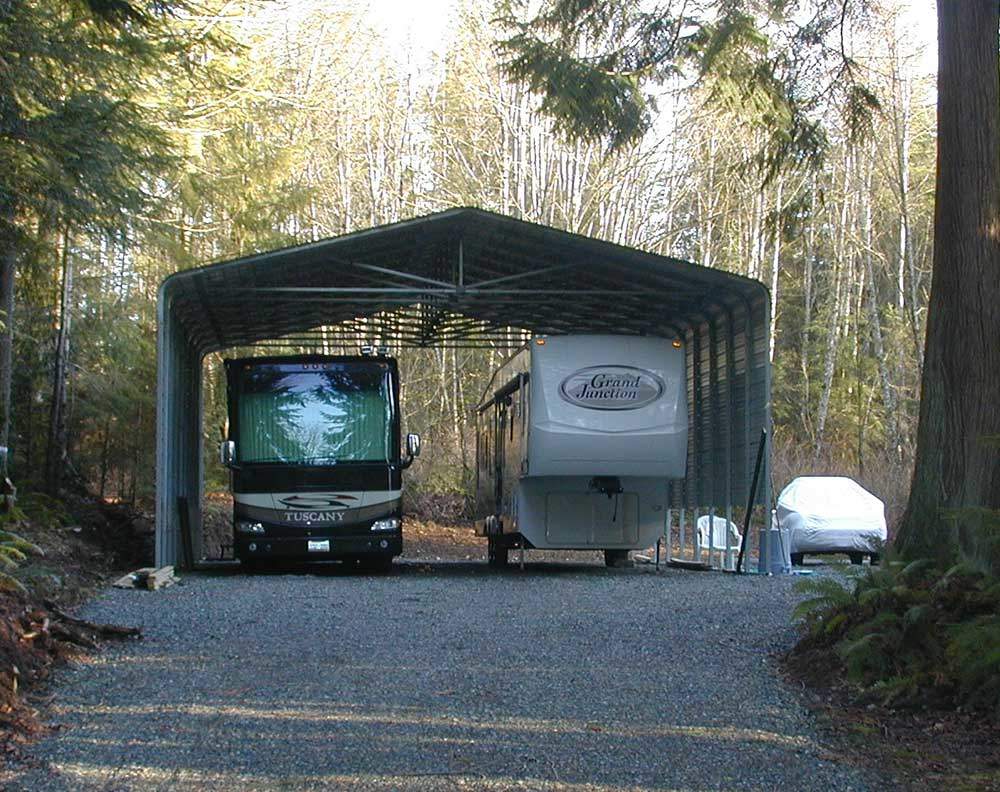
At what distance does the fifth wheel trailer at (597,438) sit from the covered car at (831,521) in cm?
606

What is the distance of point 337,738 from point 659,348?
11.9 metres

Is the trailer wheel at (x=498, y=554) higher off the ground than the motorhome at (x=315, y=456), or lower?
lower

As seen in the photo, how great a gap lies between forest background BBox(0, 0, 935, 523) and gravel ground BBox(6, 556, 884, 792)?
5.00 m

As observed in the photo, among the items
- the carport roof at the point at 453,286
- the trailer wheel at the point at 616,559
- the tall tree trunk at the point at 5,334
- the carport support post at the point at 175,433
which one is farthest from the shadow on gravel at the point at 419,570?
the carport roof at the point at 453,286

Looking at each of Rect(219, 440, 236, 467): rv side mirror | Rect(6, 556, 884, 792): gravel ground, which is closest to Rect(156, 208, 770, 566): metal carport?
Rect(219, 440, 236, 467): rv side mirror

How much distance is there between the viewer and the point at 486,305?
23.0 meters

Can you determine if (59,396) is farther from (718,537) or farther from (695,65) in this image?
(695,65)

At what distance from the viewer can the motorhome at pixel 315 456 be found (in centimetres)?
1938

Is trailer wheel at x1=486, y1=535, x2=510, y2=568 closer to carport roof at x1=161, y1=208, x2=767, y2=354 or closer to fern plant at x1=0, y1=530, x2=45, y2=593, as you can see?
carport roof at x1=161, y1=208, x2=767, y2=354

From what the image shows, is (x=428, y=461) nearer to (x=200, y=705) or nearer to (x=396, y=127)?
(x=396, y=127)

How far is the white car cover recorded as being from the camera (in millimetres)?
24719

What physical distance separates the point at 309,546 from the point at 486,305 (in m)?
5.71

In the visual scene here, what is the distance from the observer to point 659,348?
60.8 feet

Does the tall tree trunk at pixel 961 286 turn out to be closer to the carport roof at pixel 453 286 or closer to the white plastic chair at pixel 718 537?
the carport roof at pixel 453 286
